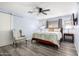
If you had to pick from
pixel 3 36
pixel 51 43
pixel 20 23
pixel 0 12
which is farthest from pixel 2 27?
pixel 51 43

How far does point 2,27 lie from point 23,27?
132cm

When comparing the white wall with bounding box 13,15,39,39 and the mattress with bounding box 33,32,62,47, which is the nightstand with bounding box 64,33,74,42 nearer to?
the mattress with bounding box 33,32,62,47

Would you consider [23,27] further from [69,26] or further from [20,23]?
[69,26]

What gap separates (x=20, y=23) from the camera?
14.4 feet

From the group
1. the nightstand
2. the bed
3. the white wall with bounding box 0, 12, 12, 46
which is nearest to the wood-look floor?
the bed

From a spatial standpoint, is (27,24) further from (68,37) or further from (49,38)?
(68,37)

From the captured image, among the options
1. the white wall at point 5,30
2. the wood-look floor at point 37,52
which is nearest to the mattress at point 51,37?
the wood-look floor at point 37,52

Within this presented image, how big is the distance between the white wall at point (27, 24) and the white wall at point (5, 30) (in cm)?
42

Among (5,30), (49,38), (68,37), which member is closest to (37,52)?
(49,38)

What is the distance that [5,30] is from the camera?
12.3 ft

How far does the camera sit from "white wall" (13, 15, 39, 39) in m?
4.28

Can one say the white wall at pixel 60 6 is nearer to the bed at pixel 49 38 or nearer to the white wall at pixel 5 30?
the bed at pixel 49 38

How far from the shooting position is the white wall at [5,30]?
11.7ft

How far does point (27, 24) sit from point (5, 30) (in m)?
1.53
